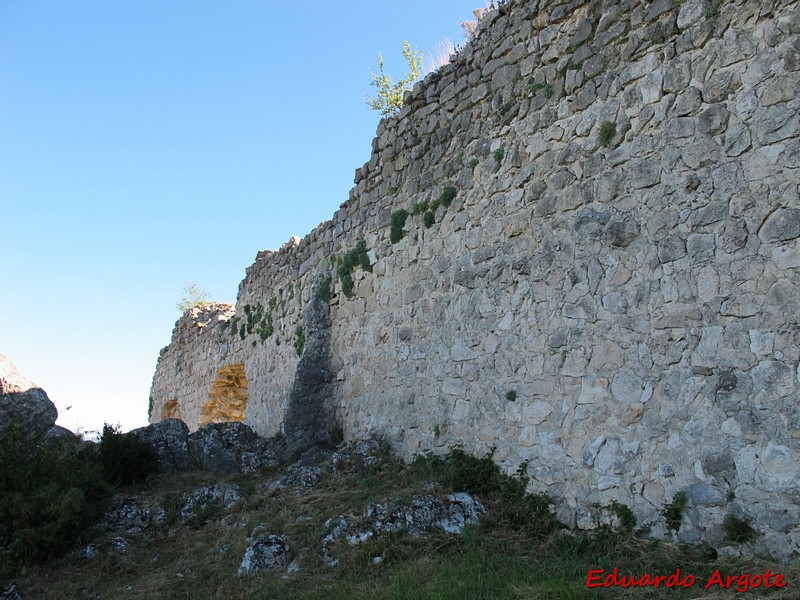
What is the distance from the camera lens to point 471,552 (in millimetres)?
4875

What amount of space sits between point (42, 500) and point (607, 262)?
230 inches

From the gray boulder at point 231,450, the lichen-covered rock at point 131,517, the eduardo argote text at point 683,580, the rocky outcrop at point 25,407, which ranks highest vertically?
the rocky outcrop at point 25,407

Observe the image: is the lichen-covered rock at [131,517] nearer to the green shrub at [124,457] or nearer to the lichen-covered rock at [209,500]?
the lichen-covered rock at [209,500]

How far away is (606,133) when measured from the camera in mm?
5574

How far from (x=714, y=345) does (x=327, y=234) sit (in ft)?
22.2

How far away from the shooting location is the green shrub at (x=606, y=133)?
554cm

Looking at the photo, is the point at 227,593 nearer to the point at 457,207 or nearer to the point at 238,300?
the point at 457,207

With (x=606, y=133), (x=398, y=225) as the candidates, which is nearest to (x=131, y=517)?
(x=398, y=225)

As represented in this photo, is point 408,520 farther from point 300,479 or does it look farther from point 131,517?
point 131,517

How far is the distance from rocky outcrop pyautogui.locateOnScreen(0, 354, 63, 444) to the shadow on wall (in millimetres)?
6186

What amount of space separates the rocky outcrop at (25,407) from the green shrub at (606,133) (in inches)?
281

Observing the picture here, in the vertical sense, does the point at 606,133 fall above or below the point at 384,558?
above

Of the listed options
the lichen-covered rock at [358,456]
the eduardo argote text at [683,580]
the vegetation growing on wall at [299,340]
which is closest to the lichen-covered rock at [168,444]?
the vegetation growing on wall at [299,340]

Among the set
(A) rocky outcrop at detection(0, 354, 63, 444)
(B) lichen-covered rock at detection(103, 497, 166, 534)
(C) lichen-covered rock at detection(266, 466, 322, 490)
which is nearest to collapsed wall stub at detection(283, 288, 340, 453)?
(C) lichen-covered rock at detection(266, 466, 322, 490)
